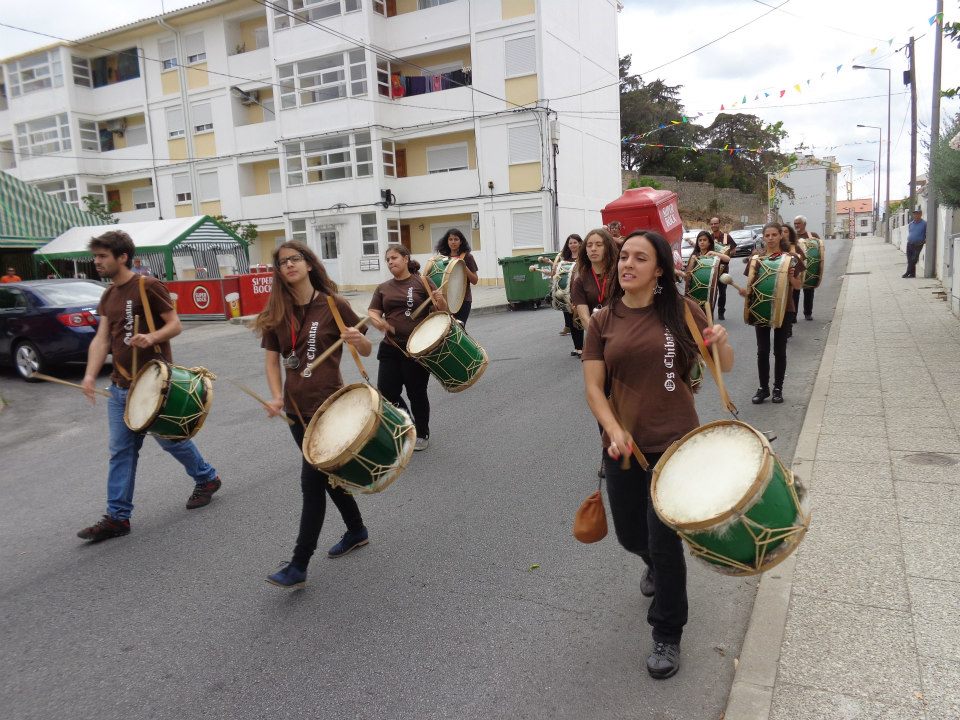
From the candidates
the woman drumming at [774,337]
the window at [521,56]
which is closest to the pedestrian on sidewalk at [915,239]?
the window at [521,56]

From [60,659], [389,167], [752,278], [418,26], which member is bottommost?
[60,659]

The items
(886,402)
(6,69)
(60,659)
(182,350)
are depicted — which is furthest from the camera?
(6,69)

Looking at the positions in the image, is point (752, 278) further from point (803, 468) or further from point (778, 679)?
point (778, 679)

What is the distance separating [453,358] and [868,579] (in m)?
3.24

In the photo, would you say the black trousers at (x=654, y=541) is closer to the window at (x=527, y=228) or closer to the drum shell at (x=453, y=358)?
the drum shell at (x=453, y=358)

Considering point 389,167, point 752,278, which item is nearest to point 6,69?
point 389,167

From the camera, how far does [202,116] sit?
105ft

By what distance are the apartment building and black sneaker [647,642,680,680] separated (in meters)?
24.0

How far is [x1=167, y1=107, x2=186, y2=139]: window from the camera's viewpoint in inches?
1282

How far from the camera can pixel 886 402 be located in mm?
6969

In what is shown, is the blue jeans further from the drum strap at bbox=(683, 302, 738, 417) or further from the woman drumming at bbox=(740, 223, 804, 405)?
the woman drumming at bbox=(740, 223, 804, 405)

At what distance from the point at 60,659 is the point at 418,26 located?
2772 centimetres

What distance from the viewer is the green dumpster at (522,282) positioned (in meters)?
17.8

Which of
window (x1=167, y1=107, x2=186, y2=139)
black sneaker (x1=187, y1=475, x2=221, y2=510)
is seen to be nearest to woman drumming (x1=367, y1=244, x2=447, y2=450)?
black sneaker (x1=187, y1=475, x2=221, y2=510)
